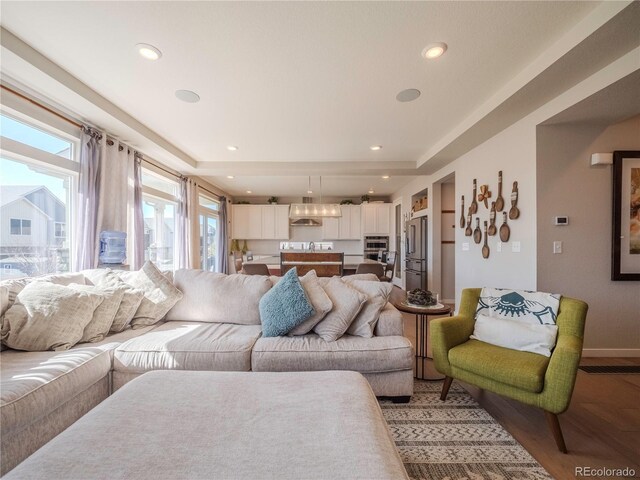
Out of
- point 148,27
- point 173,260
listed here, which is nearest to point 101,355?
point 148,27

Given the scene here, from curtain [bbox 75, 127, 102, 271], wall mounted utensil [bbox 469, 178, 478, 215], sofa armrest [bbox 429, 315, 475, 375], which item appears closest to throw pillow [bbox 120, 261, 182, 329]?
curtain [bbox 75, 127, 102, 271]

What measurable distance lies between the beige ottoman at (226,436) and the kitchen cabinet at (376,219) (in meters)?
6.45

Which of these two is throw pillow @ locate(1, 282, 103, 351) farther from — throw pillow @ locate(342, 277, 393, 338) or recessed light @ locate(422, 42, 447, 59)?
recessed light @ locate(422, 42, 447, 59)

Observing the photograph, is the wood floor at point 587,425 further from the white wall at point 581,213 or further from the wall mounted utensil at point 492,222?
the wall mounted utensil at point 492,222

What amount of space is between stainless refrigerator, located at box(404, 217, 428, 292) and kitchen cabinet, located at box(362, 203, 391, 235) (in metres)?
1.37

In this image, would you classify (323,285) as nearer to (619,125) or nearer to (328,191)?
(619,125)

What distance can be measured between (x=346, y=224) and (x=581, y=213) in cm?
527

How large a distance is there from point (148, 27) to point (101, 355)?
83.6 inches

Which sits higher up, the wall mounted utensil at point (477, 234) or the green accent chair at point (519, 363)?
the wall mounted utensil at point (477, 234)

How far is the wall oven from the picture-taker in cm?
751

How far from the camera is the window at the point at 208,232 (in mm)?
6062

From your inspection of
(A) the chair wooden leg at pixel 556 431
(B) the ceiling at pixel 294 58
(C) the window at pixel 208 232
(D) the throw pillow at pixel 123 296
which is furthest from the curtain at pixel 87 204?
(A) the chair wooden leg at pixel 556 431

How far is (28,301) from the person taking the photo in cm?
173

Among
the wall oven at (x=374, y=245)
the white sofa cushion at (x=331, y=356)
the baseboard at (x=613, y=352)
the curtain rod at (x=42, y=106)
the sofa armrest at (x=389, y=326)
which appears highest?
the curtain rod at (x=42, y=106)
